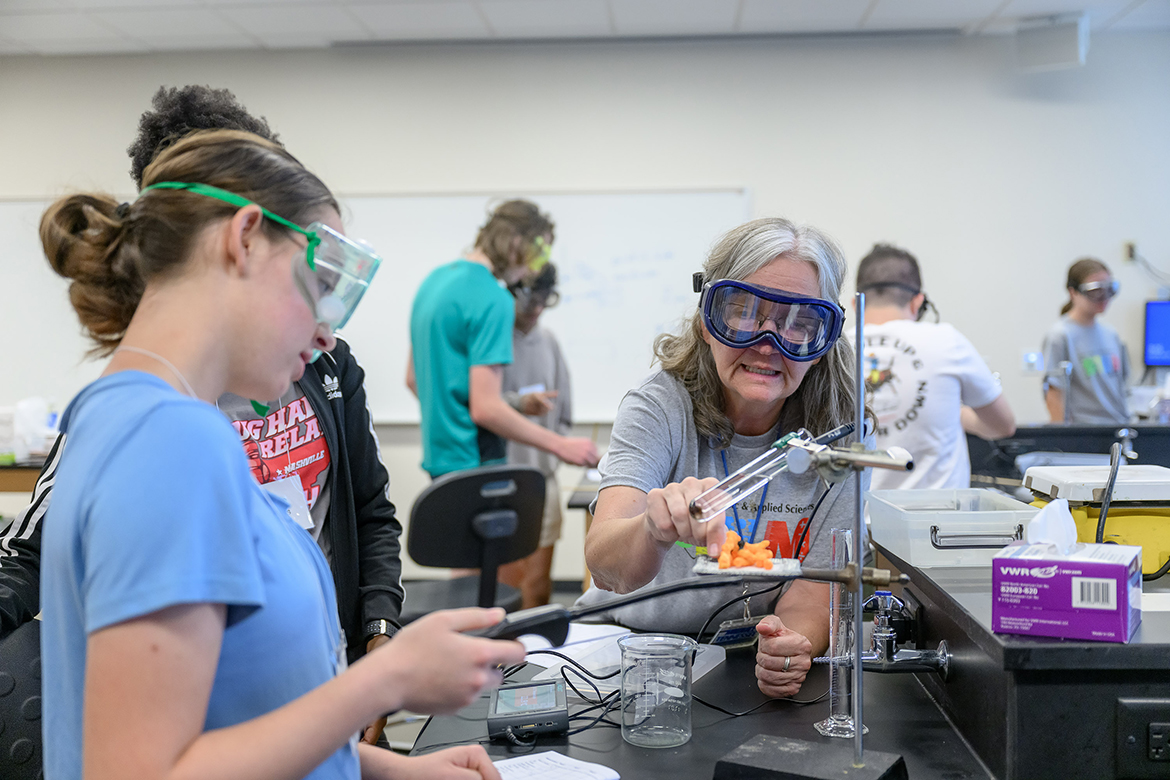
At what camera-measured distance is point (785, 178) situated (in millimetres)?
4656

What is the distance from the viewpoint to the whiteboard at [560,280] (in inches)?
184

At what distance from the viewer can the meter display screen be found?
1182 millimetres

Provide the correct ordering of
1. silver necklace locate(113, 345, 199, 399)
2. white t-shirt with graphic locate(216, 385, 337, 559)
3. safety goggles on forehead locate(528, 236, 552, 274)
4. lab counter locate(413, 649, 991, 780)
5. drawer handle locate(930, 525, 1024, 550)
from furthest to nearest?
safety goggles on forehead locate(528, 236, 552, 274), white t-shirt with graphic locate(216, 385, 337, 559), drawer handle locate(930, 525, 1024, 550), lab counter locate(413, 649, 991, 780), silver necklace locate(113, 345, 199, 399)

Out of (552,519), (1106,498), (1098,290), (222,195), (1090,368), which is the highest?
(1098,290)

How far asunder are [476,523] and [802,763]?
1685mm

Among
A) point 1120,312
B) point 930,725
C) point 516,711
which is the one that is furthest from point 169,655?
point 1120,312

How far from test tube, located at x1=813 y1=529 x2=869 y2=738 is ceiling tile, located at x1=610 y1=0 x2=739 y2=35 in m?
3.60

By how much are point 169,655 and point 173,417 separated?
0.18 meters

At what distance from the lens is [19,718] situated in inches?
45.9

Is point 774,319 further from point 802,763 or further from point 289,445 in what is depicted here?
point 289,445

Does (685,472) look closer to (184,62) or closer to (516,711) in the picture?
(516,711)

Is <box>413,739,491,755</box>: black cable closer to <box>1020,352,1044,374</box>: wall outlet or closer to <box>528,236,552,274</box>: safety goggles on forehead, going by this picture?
<box>528,236,552,274</box>: safety goggles on forehead

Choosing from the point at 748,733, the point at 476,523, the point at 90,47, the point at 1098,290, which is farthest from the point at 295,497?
the point at 90,47

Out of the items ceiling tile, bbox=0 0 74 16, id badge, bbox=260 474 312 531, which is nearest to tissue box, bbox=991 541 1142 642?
id badge, bbox=260 474 312 531
